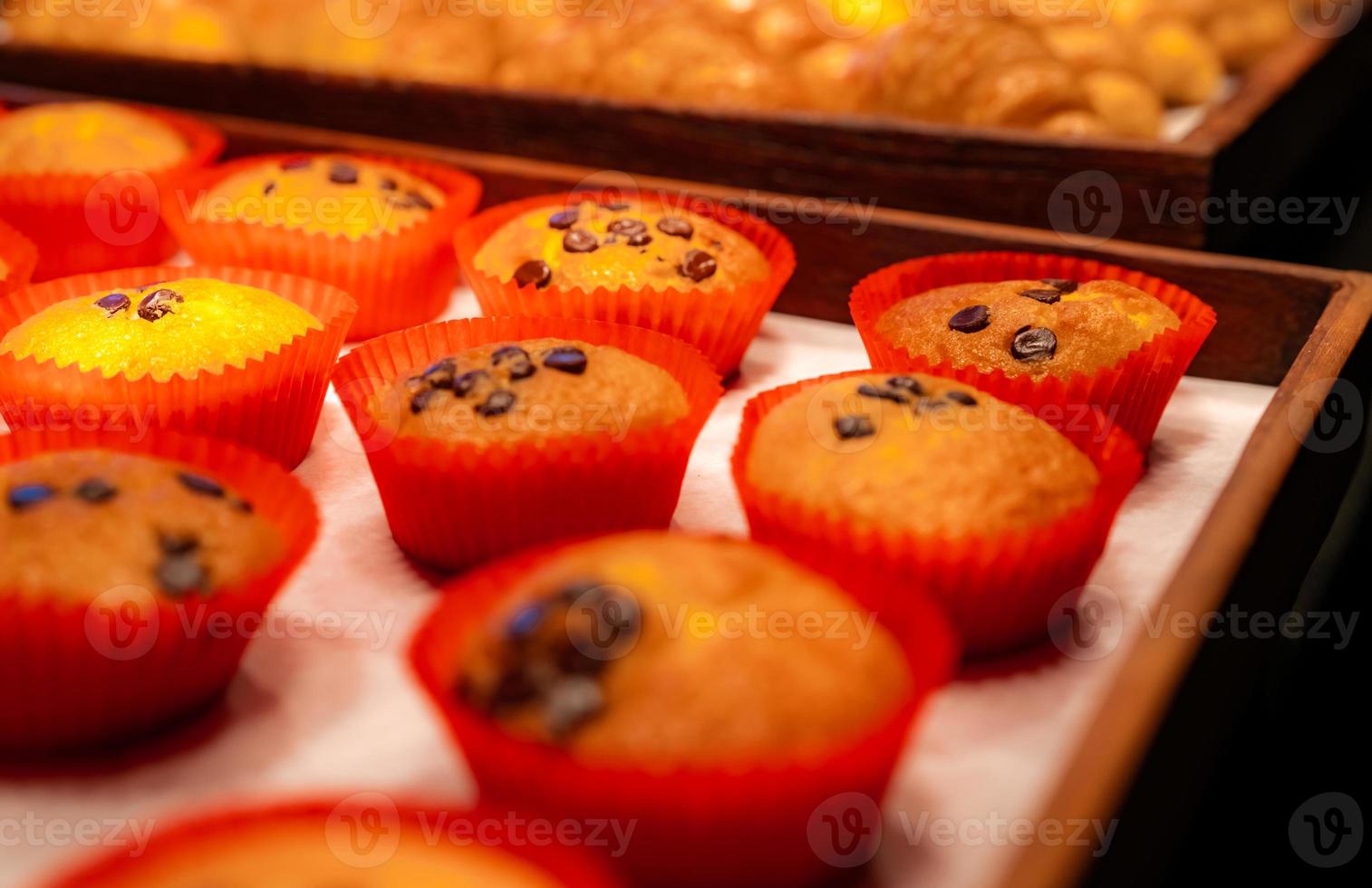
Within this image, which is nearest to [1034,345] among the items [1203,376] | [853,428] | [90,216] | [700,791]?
[853,428]

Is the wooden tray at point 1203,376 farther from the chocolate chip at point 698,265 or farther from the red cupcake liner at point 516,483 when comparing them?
the red cupcake liner at point 516,483

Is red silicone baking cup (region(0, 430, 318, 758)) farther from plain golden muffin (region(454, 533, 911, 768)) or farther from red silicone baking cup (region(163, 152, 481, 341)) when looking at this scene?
red silicone baking cup (region(163, 152, 481, 341))

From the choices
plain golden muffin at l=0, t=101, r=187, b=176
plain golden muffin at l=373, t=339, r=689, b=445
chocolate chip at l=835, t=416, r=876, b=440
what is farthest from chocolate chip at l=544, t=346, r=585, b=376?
plain golden muffin at l=0, t=101, r=187, b=176

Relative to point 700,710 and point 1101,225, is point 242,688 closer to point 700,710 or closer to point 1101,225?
point 700,710

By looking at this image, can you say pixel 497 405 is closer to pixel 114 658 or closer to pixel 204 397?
pixel 204 397

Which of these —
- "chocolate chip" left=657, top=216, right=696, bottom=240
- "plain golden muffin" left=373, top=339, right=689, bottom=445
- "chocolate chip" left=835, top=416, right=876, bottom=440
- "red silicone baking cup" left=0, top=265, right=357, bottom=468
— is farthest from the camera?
"chocolate chip" left=657, top=216, right=696, bottom=240

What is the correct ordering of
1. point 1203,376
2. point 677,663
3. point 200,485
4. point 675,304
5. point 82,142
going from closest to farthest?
point 677,663, point 200,485, point 675,304, point 1203,376, point 82,142
